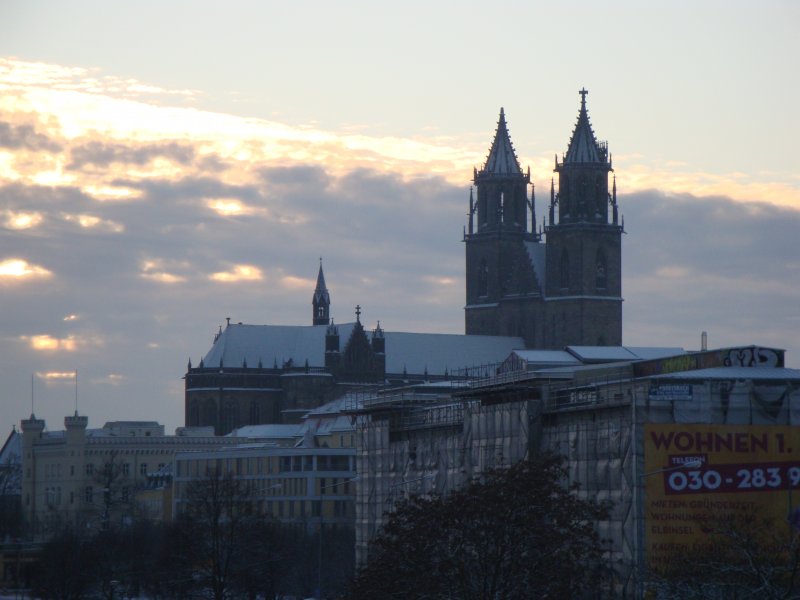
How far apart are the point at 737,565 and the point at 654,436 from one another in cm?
1227

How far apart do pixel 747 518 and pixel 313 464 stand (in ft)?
347

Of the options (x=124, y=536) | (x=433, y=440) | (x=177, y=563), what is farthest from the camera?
(x=124, y=536)

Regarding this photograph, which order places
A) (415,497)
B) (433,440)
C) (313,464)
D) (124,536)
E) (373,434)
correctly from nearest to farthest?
(415,497) < (433,440) < (373,434) < (124,536) < (313,464)

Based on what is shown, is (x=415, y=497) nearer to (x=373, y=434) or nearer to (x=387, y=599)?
(x=387, y=599)

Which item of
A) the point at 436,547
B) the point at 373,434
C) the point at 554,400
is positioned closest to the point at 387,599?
the point at 436,547

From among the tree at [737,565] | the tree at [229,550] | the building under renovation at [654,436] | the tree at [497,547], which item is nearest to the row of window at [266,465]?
the tree at [229,550]

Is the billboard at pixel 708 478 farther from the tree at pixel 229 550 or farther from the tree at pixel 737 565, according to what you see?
the tree at pixel 229 550

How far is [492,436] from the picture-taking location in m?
97.2

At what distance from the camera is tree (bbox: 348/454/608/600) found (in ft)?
228

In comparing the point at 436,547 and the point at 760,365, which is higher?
the point at 760,365

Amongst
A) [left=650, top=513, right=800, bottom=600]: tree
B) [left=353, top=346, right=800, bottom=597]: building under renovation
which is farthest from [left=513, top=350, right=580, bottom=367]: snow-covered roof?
[left=650, top=513, right=800, bottom=600]: tree

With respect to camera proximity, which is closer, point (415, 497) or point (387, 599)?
point (387, 599)

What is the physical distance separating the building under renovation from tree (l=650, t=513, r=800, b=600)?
243 cm

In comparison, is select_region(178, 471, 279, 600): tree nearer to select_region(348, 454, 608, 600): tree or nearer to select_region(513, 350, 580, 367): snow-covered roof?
select_region(513, 350, 580, 367): snow-covered roof
